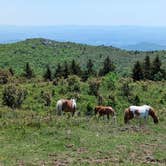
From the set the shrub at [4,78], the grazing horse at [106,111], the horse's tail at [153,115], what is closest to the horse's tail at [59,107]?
the grazing horse at [106,111]

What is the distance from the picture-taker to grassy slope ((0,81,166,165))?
581 inches

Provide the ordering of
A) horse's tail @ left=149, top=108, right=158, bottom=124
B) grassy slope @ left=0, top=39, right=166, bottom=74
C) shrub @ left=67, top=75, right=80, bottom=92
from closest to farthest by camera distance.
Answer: horse's tail @ left=149, top=108, right=158, bottom=124 < shrub @ left=67, top=75, right=80, bottom=92 < grassy slope @ left=0, top=39, right=166, bottom=74

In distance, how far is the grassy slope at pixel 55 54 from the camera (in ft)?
302

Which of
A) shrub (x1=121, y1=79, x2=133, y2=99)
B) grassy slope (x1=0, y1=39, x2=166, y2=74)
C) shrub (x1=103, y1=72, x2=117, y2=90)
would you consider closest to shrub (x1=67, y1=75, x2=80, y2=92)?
shrub (x1=103, y1=72, x2=117, y2=90)

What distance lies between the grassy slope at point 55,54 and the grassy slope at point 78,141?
64.4 meters

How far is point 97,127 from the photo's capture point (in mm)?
20219

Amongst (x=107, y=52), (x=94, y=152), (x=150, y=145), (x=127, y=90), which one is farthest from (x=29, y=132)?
(x=107, y=52)

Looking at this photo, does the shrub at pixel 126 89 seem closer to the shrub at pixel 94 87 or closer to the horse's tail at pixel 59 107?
the shrub at pixel 94 87

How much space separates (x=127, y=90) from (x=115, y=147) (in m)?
16.2

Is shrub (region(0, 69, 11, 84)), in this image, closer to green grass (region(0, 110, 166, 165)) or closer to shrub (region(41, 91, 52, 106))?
shrub (region(41, 91, 52, 106))

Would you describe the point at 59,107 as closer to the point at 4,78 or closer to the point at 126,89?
the point at 126,89

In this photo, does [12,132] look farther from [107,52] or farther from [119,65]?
[107,52]

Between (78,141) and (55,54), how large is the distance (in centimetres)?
8475

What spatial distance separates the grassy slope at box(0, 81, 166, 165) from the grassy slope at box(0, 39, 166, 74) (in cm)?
6439
